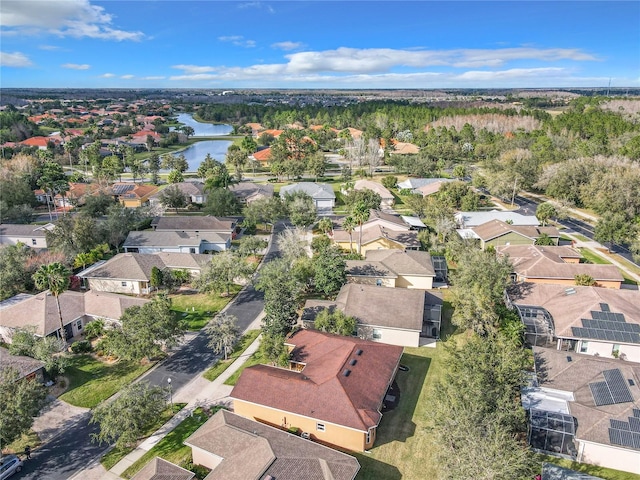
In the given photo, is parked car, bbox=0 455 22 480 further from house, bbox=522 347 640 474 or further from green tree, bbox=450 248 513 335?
green tree, bbox=450 248 513 335

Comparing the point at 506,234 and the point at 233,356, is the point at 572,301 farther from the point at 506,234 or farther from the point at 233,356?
the point at 233,356

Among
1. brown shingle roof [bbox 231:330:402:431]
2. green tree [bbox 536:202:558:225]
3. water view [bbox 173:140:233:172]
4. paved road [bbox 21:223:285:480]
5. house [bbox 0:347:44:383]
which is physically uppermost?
water view [bbox 173:140:233:172]

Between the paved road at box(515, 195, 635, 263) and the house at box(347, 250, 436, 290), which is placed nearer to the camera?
the house at box(347, 250, 436, 290)

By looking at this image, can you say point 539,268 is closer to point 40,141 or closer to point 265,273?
point 265,273

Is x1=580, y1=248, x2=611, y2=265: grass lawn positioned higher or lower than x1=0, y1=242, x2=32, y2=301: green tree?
lower

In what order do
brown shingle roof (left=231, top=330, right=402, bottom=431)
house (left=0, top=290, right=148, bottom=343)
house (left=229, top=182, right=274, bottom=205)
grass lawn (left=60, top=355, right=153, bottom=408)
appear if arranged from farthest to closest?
house (left=229, top=182, right=274, bottom=205) < house (left=0, top=290, right=148, bottom=343) < grass lawn (left=60, top=355, right=153, bottom=408) < brown shingle roof (left=231, top=330, right=402, bottom=431)

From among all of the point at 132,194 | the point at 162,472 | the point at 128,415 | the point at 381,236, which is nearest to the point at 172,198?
the point at 132,194

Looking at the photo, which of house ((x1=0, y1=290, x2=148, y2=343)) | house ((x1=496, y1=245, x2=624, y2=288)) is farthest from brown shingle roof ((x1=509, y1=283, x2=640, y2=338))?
house ((x1=0, y1=290, x2=148, y2=343))
